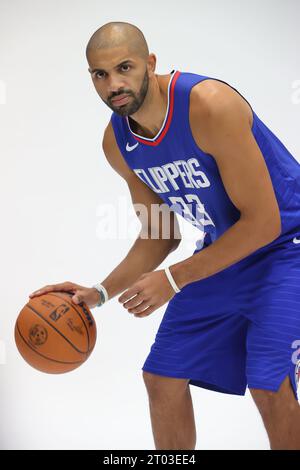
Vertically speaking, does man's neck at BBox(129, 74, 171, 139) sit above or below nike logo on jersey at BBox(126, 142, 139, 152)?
above

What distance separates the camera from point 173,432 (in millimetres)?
2701

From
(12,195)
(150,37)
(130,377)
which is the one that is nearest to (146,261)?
(130,377)

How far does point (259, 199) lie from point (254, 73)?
2452mm

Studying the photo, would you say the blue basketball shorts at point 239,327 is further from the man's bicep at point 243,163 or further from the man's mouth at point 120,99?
the man's mouth at point 120,99

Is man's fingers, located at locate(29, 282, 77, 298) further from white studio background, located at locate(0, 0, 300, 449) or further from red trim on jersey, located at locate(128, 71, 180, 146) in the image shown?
white studio background, located at locate(0, 0, 300, 449)

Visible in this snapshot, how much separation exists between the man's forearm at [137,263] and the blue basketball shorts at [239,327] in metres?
0.18

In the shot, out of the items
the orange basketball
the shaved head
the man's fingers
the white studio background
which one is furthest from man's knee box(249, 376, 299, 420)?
the white studio background

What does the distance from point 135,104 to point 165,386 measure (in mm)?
938

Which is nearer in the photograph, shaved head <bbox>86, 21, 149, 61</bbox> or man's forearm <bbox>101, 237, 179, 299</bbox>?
shaved head <bbox>86, 21, 149, 61</bbox>

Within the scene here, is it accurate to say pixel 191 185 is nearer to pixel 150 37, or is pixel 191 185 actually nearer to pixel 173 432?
pixel 173 432

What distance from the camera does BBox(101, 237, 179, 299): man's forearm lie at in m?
2.77

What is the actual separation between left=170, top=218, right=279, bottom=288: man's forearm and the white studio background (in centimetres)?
188

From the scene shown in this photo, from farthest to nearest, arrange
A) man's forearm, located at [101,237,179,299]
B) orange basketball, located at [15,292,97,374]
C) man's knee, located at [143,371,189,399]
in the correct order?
1. man's forearm, located at [101,237,179,299]
2. man's knee, located at [143,371,189,399]
3. orange basketball, located at [15,292,97,374]

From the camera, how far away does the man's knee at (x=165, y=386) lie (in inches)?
104
